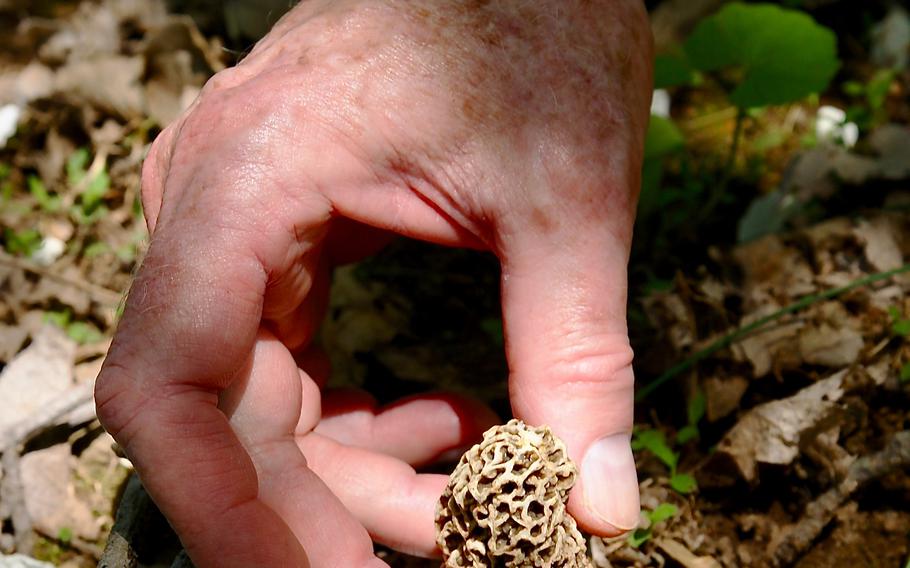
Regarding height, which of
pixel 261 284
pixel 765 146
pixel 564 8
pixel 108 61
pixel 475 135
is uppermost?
pixel 564 8

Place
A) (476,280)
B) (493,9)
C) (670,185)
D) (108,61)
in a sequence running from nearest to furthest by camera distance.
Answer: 1. (493,9)
2. (476,280)
3. (670,185)
4. (108,61)

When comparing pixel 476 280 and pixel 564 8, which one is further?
pixel 476 280

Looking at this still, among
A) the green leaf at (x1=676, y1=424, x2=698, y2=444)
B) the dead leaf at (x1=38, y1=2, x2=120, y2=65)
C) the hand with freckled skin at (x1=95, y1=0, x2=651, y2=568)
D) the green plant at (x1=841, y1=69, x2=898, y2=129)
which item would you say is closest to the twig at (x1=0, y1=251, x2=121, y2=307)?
the dead leaf at (x1=38, y1=2, x2=120, y2=65)

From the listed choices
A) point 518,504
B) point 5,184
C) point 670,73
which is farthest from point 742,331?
point 5,184

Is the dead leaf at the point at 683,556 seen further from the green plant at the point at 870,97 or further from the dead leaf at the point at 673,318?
the green plant at the point at 870,97

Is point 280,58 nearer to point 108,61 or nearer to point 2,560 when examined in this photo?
point 2,560

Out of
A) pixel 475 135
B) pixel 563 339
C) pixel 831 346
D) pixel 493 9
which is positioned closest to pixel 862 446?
pixel 831 346

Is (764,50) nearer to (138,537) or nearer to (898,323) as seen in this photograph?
(898,323)
